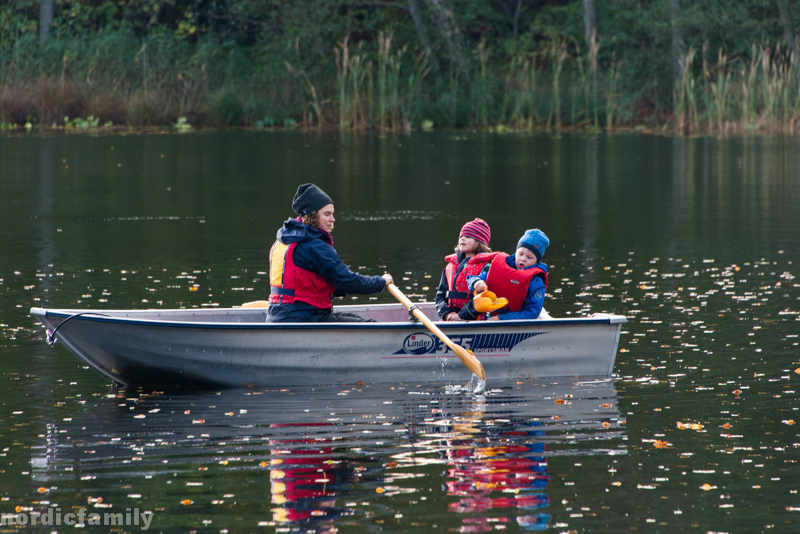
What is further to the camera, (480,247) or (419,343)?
(480,247)

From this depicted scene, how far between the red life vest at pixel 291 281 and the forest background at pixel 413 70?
19.4 meters

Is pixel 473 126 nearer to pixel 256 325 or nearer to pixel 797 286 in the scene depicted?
pixel 797 286

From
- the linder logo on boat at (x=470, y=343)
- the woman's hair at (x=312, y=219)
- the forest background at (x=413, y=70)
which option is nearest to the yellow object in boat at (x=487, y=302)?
the linder logo on boat at (x=470, y=343)

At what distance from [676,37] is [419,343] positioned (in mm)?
24476

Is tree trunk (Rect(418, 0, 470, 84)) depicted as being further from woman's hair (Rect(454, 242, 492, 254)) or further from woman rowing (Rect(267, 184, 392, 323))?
woman rowing (Rect(267, 184, 392, 323))

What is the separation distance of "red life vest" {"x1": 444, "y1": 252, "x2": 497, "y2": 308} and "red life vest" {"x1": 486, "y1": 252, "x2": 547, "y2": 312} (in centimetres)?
7

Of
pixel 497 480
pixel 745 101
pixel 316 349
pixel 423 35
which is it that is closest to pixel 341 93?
pixel 423 35

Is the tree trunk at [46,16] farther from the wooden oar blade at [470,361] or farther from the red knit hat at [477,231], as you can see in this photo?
the wooden oar blade at [470,361]

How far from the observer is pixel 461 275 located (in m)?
7.52

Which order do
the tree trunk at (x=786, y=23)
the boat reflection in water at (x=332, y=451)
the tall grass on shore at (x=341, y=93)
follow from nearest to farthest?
the boat reflection in water at (x=332, y=451)
the tall grass on shore at (x=341, y=93)
the tree trunk at (x=786, y=23)

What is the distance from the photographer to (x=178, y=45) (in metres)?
32.8

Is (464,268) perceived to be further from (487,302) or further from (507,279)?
(487,302)

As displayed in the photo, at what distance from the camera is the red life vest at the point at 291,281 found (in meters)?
7.19

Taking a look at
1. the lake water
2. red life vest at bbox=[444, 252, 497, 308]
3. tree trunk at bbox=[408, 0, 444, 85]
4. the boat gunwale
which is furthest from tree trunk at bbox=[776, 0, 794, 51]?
the boat gunwale
